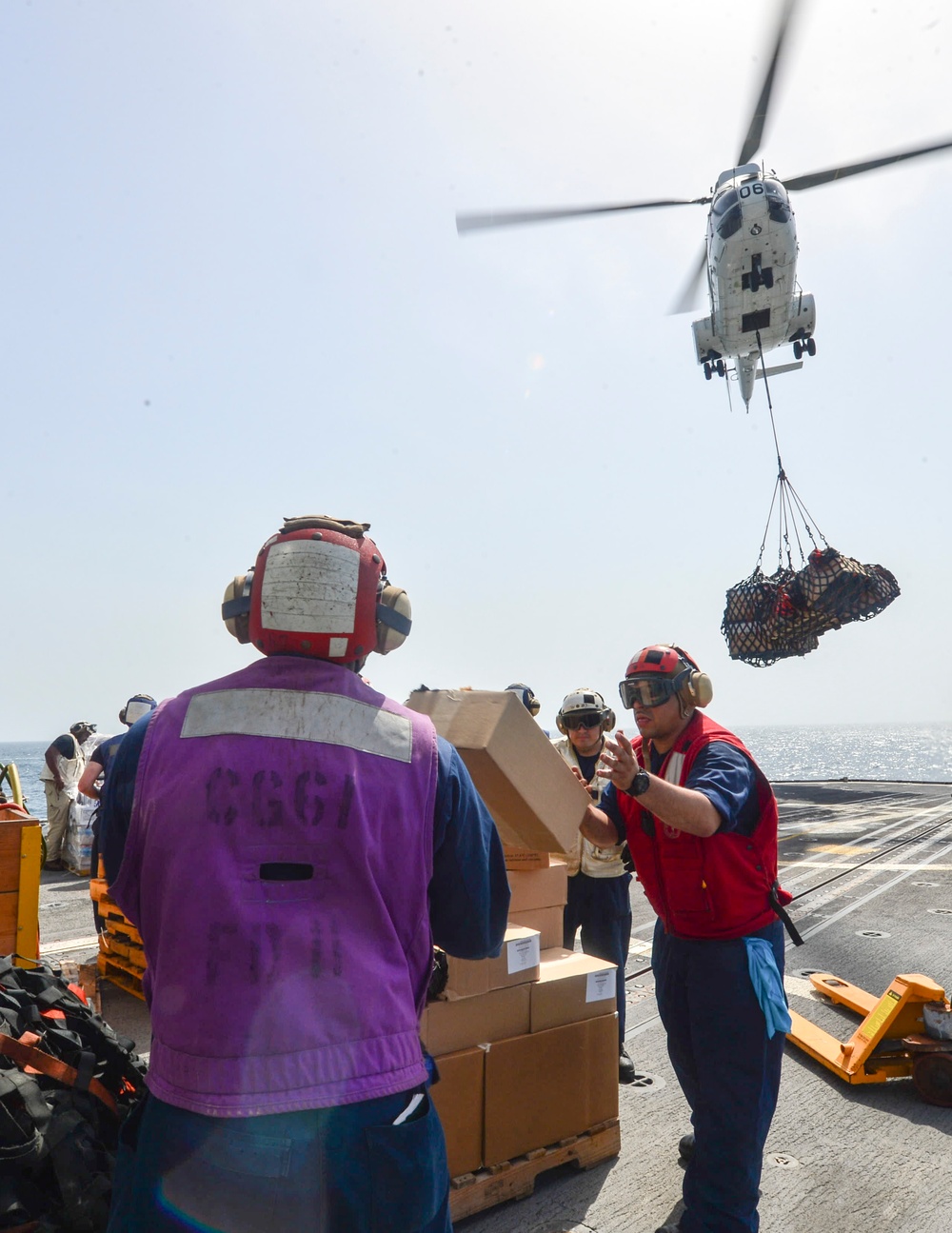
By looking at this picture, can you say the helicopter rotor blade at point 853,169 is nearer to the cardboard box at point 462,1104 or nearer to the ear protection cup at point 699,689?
the ear protection cup at point 699,689

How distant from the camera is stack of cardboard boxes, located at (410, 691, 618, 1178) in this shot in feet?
8.95

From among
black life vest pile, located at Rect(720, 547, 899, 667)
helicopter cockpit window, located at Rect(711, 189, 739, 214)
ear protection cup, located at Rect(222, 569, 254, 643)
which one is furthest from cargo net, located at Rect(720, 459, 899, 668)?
ear protection cup, located at Rect(222, 569, 254, 643)

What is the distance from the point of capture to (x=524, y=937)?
345 centimetres

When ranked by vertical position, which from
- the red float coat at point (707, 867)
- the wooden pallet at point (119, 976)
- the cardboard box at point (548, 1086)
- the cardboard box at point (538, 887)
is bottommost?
the wooden pallet at point (119, 976)

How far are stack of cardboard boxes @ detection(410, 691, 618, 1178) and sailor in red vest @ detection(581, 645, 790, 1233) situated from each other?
1.03ft

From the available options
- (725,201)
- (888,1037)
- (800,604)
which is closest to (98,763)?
(888,1037)

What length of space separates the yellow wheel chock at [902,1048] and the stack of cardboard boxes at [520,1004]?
54.4 inches

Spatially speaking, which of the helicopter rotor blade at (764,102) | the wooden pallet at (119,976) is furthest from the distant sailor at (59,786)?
the helicopter rotor blade at (764,102)

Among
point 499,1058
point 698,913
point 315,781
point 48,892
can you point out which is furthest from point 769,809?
point 48,892

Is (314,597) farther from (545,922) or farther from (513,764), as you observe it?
(545,922)

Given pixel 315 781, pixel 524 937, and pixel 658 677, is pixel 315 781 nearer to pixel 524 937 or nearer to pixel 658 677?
pixel 658 677

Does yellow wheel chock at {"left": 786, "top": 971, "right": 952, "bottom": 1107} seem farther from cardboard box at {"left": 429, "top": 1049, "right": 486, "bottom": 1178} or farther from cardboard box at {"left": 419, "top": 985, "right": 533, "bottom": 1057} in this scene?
cardboard box at {"left": 429, "top": 1049, "right": 486, "bottom": 1178}

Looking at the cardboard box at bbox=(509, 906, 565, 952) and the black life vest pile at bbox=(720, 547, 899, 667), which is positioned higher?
the black life vest pile at bbox=(720, 547, 899, 667)

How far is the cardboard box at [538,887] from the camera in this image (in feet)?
12.4
